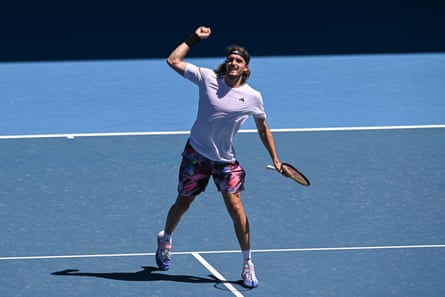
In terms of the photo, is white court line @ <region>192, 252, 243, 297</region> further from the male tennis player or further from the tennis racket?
the tennis racket

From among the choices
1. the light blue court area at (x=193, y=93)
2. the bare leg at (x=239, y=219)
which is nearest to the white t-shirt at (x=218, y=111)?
the bare leg at (x=239, y=219)

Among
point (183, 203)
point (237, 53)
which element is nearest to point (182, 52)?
point (237, 53)

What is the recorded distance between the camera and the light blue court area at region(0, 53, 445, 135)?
14.2 m

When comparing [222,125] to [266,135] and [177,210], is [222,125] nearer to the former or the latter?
[266,135]

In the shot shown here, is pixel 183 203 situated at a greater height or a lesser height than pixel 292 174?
lesser

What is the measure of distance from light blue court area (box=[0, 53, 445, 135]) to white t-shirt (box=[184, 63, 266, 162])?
4.56 m

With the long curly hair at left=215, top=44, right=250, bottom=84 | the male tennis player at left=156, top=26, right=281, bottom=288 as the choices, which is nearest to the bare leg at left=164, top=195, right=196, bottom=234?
the male tennis player at left=156, top=26, right=281, bottom=288

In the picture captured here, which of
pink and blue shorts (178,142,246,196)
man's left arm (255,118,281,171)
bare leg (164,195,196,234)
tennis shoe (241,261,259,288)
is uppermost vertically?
man's left arm (255,118,281,171)

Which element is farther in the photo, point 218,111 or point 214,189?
point 214,189

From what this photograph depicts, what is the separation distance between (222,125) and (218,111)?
0.42 ft

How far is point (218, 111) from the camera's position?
921cm

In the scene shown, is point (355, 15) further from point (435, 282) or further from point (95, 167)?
point (435, 282)

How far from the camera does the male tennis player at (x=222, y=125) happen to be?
9234mm

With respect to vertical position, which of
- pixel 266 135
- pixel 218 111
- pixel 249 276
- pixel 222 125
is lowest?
pixel 249 276
